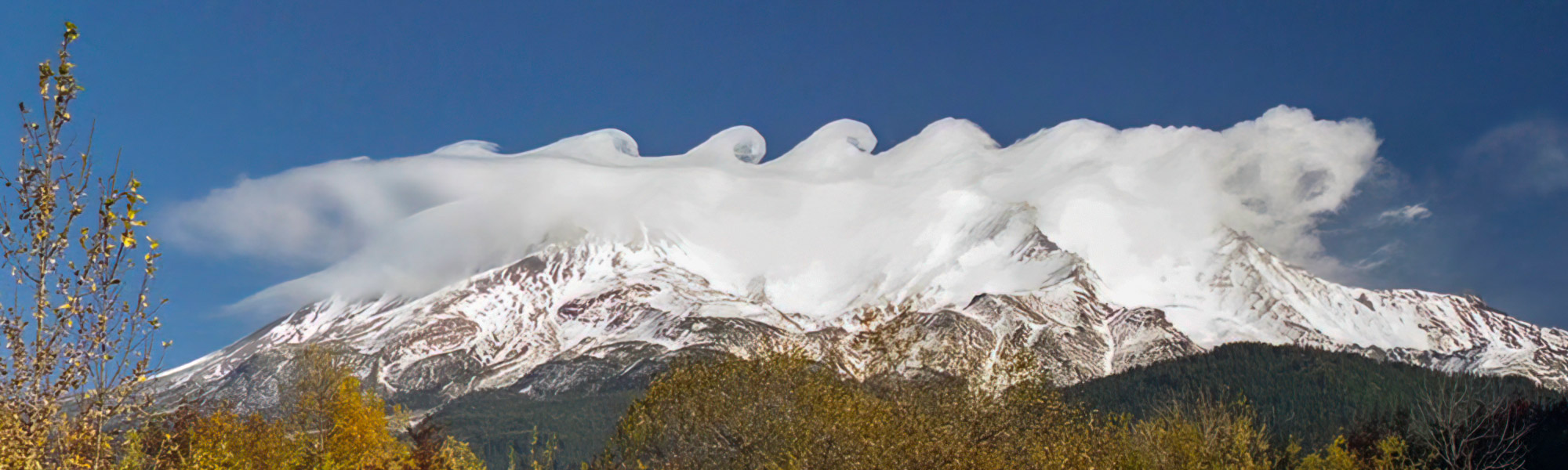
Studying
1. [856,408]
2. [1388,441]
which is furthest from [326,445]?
[1388,441]

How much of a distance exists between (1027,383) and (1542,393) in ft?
588

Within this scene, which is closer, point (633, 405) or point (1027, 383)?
point (1027, 383)

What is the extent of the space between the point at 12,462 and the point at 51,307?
2.78m

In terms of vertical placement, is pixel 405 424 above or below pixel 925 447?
above

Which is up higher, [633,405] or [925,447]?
[633,405]

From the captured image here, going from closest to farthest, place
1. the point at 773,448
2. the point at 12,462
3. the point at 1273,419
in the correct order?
the point at 12,462, the point at 773,448, the point at 1273,419

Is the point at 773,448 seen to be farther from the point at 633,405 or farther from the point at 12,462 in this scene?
the point at 12,462

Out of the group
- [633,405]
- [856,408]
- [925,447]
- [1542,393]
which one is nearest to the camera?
[925,447]

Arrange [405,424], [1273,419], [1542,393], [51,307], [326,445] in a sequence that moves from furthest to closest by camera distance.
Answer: [1273,419] < [1542,393] < [405,424] < [326,445] < [51,307]

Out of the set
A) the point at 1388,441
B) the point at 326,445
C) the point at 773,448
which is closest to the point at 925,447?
the point at 773,448

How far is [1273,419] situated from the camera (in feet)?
616

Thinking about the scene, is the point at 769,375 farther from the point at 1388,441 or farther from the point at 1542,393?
the point at 1542,393

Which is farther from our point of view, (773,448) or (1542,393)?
(1542,393)

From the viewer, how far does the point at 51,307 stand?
10.5 m
